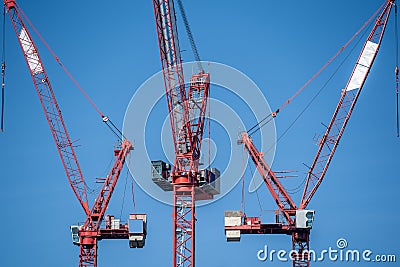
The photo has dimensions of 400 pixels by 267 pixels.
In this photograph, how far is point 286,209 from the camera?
18100 centimetres

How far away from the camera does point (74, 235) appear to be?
188750 millimetres

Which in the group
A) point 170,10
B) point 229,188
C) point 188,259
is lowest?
point 188,259

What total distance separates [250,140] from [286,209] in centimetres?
1379

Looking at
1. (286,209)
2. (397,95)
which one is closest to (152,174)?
(286,209)

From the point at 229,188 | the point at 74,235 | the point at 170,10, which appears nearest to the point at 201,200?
the point at 229,188

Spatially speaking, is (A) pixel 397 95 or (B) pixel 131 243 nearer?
(A) pixel 397 95

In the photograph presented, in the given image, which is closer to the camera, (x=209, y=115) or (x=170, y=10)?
(x=170, y=10)

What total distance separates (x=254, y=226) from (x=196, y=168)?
1295 cm

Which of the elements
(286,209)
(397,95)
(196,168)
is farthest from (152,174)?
(397,95)

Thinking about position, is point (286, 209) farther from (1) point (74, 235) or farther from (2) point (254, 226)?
(1) point (74, 235)

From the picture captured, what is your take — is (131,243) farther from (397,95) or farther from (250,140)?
(397,95)

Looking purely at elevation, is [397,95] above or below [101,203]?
above

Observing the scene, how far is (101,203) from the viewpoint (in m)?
189

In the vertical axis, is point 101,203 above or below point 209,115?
below
